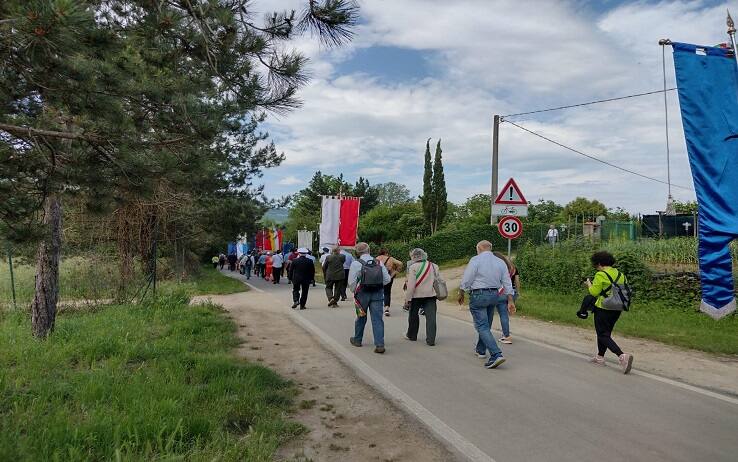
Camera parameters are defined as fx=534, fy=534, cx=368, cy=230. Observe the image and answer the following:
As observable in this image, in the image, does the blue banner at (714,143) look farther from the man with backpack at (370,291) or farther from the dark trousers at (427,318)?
the man with backpack at (370,291)

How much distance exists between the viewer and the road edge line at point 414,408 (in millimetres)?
4289

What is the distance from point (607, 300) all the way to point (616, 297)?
0.39ft

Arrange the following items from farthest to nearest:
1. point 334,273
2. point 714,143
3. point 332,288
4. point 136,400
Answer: point 332,288 < point 334,273 < point 714,143 < point 136,400

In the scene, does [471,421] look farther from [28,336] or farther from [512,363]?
[28,336]

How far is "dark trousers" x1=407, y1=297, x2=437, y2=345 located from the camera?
29.0 feet

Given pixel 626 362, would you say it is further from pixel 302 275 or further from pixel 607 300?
pixel 302 275

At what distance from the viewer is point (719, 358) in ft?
25.8

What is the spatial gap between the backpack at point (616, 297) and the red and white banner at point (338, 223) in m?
15.3

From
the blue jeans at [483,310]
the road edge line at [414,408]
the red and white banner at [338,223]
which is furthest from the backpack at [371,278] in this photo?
the red and white banner at [338,223]

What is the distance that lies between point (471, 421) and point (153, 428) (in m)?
2.77

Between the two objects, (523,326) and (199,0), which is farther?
(523,326)

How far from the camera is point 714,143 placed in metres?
6.68

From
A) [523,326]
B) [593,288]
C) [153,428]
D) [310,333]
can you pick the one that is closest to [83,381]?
[153,428]

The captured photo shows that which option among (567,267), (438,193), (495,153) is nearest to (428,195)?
(438,193)
